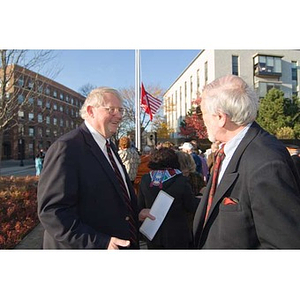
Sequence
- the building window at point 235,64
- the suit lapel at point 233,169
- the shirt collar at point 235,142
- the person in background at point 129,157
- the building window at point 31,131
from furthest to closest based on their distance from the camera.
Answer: the building window at point 31,131, the building window at point 235,64, the person in background at point 129,157, the shirt collar at point 235,142, the suit lapel at point 233,169

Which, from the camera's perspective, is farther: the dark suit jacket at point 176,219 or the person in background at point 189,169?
Answer: the person in background at point 189,169

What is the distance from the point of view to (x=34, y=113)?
33.4 feet

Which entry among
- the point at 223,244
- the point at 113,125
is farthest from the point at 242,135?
the point at 113,125

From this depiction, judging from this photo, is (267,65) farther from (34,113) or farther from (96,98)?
(96,98)

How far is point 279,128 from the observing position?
27.6 metres

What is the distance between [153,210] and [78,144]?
3.28 feet

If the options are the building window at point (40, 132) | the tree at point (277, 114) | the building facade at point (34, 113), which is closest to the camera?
the building facade at point (34, 113)

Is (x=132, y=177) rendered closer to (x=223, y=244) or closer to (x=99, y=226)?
(x=99, y=226)

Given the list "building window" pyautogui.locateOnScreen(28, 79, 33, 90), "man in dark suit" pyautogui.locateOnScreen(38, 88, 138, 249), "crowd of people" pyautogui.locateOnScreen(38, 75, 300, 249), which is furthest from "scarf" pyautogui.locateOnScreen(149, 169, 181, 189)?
"building window" pyautogui.locateOnScreen(28, 79, 33, 90)

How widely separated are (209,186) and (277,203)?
0.51m

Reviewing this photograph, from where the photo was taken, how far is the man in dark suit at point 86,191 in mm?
1579

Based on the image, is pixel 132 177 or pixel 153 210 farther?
pixel 132 177

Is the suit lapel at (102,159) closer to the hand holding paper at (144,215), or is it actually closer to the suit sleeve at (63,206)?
the suit sleeve at (63,206)

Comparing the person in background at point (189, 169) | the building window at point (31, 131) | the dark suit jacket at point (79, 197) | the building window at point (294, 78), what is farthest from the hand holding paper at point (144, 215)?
the building window at point (31, 131)
